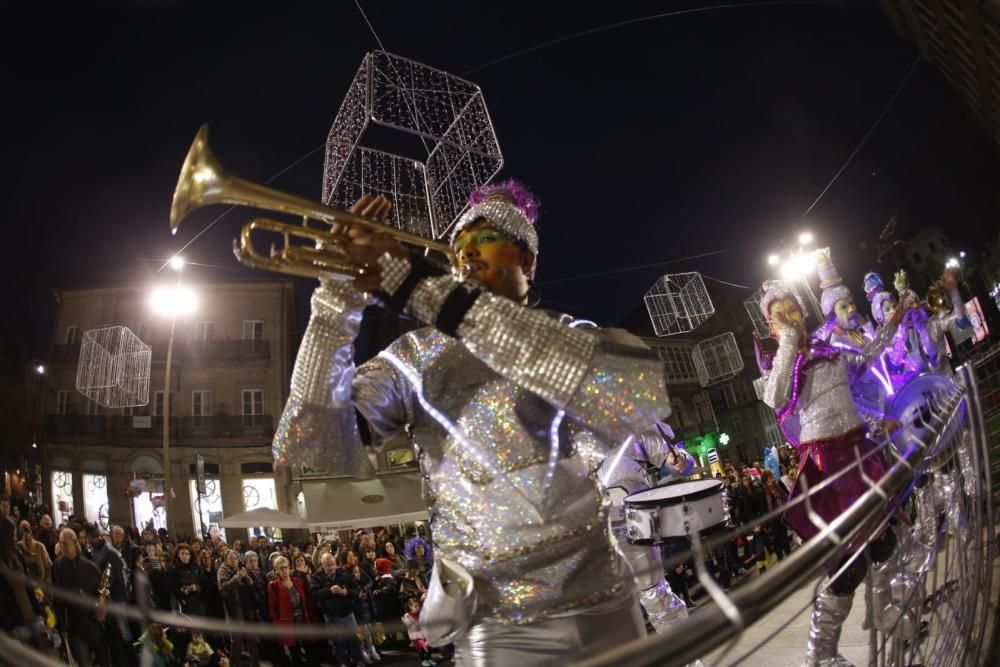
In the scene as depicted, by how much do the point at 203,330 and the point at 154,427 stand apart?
4.06 m

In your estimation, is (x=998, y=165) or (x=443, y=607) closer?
(x=443, y=607)

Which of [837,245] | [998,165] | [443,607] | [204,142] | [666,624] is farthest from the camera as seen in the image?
[998,165]

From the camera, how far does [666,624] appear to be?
273 centimetres

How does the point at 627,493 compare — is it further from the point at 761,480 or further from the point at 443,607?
the point at 761,480

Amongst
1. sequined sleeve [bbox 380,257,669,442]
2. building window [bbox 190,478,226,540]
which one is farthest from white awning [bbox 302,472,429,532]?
sequined sleeve [bbox 380,257,669,442]

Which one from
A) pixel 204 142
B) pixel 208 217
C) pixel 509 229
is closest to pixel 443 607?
pixel 509 229

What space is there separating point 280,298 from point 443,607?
638 inches

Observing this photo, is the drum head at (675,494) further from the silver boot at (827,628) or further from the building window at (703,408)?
the building window at (703,408)

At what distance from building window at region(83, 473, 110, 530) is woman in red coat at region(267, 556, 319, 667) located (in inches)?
89.2

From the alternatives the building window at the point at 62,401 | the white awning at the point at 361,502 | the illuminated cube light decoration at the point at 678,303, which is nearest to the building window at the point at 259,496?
the white awning at the point at 361,502

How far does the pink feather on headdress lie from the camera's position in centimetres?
Answer: 234

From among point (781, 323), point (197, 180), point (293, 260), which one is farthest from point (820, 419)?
point (197, 180)

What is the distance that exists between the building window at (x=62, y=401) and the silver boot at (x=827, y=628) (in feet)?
23.9

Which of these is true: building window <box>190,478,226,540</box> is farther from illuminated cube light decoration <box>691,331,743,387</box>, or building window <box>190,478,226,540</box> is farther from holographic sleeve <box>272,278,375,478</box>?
illuminated cube light decoration <box>691,331,743,387</box>
